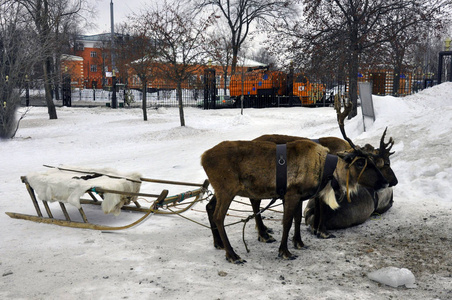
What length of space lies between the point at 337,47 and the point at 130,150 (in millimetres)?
8376

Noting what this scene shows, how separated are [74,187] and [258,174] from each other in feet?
8.83

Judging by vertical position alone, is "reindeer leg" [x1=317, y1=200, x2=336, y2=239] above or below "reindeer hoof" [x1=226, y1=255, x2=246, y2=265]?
Answer: above

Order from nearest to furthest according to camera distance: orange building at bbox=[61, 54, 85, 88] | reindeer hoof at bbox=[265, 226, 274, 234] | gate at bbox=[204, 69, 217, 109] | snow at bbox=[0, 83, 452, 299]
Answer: snow at bbox=[0, 83, 452, 299], reindeer hoof at bbox=[265, 226, 274, 234], gate at bbox=[204, 69, 217, 109], orange building at bbox=[61, 54, 85, 88]

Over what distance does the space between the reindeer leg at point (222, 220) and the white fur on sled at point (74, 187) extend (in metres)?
1.66

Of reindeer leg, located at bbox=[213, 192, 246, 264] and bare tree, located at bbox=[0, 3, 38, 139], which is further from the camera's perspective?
bare tree, located at bbox=[0, 3, 38, 139]

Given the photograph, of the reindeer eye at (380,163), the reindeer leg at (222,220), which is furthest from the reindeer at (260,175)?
the reindeer eye at (380,163)

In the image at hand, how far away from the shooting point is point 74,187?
5734 mm

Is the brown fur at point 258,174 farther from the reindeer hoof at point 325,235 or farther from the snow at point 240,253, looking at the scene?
the reindeer hoof at point 325,235

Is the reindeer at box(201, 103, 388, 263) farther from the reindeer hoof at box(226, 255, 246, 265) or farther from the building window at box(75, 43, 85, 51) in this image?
the building window at box(75, 43, 85, 51)

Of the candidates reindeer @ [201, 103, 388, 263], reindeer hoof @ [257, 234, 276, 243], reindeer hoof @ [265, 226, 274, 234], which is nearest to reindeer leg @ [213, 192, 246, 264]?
reindeer @ [201, 103, 388, 263]

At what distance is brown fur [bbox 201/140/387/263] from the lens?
4723 millimetres


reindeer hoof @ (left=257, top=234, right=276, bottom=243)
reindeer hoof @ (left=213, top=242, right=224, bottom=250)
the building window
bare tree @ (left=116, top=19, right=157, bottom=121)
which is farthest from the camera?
the building window

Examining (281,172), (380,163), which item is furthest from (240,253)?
(380,163)

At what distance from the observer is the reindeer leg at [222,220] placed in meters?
4.64
